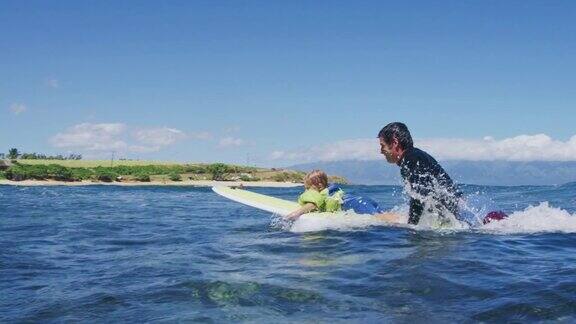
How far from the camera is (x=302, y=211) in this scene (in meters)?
12.1

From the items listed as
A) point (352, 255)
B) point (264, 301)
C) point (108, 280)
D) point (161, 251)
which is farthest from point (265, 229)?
point (264, 301)

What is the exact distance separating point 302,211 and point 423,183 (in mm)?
3083

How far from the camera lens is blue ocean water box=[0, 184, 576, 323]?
5.50 meters

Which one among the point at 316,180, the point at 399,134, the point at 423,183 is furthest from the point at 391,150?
the point at 316,180

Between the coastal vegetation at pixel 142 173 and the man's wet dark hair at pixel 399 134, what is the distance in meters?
78.6

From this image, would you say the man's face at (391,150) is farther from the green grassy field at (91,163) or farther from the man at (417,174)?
the green grassy field at (91,163)

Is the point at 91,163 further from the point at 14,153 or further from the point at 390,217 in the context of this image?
the point at 390,217

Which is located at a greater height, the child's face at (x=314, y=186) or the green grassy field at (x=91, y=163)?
the green grassy field at (x=91, y=163)

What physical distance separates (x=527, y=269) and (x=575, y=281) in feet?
3.12

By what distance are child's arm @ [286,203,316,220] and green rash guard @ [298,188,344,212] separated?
0.08 metres

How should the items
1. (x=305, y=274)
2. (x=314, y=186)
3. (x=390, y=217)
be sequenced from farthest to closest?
(x=314, y=186)
(x=390, y=217)
(x=305, y=274)

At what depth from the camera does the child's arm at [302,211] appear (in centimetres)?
1202

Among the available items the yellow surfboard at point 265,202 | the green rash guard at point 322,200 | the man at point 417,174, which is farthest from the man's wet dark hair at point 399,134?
the yellow surfboard at point 265,202

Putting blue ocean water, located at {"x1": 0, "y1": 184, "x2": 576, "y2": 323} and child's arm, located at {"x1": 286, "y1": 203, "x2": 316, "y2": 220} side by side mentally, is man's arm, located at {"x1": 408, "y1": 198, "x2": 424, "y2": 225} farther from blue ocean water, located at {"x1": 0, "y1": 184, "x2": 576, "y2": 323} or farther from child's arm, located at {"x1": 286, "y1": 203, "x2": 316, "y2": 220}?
child's arm, located at {"x1": 286, "y1": 203, "x2": 316, "y2": 220}
